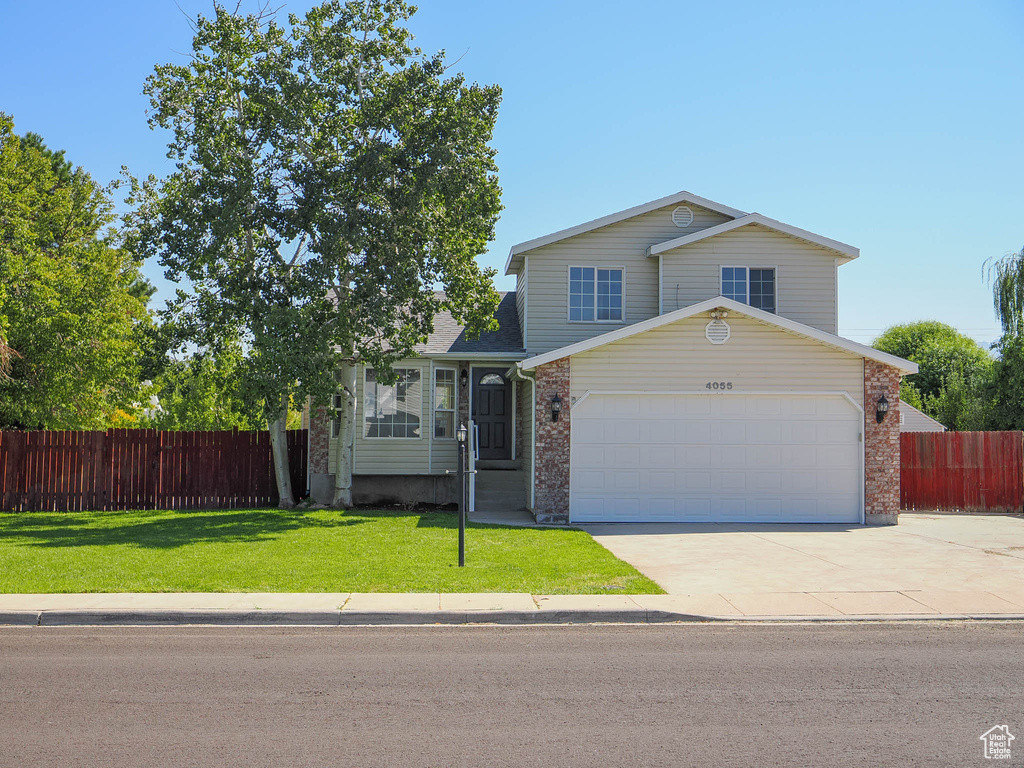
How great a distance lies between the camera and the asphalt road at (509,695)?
16.9ft

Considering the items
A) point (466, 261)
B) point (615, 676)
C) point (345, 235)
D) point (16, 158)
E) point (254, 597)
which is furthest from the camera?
point (16, 158)

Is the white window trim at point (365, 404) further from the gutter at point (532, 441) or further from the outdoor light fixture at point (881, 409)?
the outdoor light fixture at point (881, 409)

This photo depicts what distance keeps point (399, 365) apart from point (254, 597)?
37.3 ft

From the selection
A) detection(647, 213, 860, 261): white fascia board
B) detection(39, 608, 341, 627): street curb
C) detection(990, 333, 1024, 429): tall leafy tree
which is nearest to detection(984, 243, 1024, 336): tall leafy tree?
detection(990, 333, 1024, 429): tall leafy tree

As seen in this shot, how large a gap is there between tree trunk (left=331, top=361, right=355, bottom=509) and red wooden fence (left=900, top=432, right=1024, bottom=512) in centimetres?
1301

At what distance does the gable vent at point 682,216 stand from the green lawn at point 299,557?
8833 millimetres

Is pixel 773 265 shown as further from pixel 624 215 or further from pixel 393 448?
pixel 393 448

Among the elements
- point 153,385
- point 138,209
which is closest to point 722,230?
point 138,209

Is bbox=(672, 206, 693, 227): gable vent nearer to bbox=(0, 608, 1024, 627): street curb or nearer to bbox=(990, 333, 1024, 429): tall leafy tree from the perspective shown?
bbox=(0, 608, 1024, 627): street curb

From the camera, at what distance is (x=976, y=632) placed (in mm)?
8578

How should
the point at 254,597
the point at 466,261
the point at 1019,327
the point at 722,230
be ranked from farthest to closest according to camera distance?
the point at 1019,327, the point at 722,230, the point at 466,261, the point at 254,597

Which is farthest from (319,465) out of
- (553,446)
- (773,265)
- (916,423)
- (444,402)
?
(916,423)

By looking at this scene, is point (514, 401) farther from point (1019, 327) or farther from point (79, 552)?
point (1019, 327)

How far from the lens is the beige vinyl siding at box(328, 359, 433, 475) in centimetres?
2045
